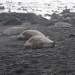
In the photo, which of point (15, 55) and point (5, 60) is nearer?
point (5, 60)

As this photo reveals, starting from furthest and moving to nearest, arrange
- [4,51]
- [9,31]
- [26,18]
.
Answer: [26,18] < [9,31] < [4,51]

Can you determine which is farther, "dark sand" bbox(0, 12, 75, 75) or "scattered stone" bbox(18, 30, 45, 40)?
"scattered stone" bbox(18, 30, 45, 40)

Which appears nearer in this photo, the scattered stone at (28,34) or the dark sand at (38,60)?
the dark sand at (38,60)

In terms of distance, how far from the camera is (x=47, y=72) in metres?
6.45

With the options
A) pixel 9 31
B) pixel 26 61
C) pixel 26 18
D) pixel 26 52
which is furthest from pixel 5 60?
pixel 26 18

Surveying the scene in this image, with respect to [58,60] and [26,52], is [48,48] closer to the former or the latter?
[26,52]

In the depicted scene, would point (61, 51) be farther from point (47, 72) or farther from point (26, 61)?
point (47, 72)

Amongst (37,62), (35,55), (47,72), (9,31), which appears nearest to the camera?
(47,72)

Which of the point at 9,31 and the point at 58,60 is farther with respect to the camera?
the point at 9,31

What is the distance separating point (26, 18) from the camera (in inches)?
858

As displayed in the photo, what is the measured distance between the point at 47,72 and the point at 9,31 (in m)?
7.42

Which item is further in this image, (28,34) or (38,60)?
(28,34)

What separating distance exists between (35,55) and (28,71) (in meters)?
1.69

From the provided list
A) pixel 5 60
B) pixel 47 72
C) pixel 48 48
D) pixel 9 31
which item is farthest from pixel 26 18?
pixel 47 72
